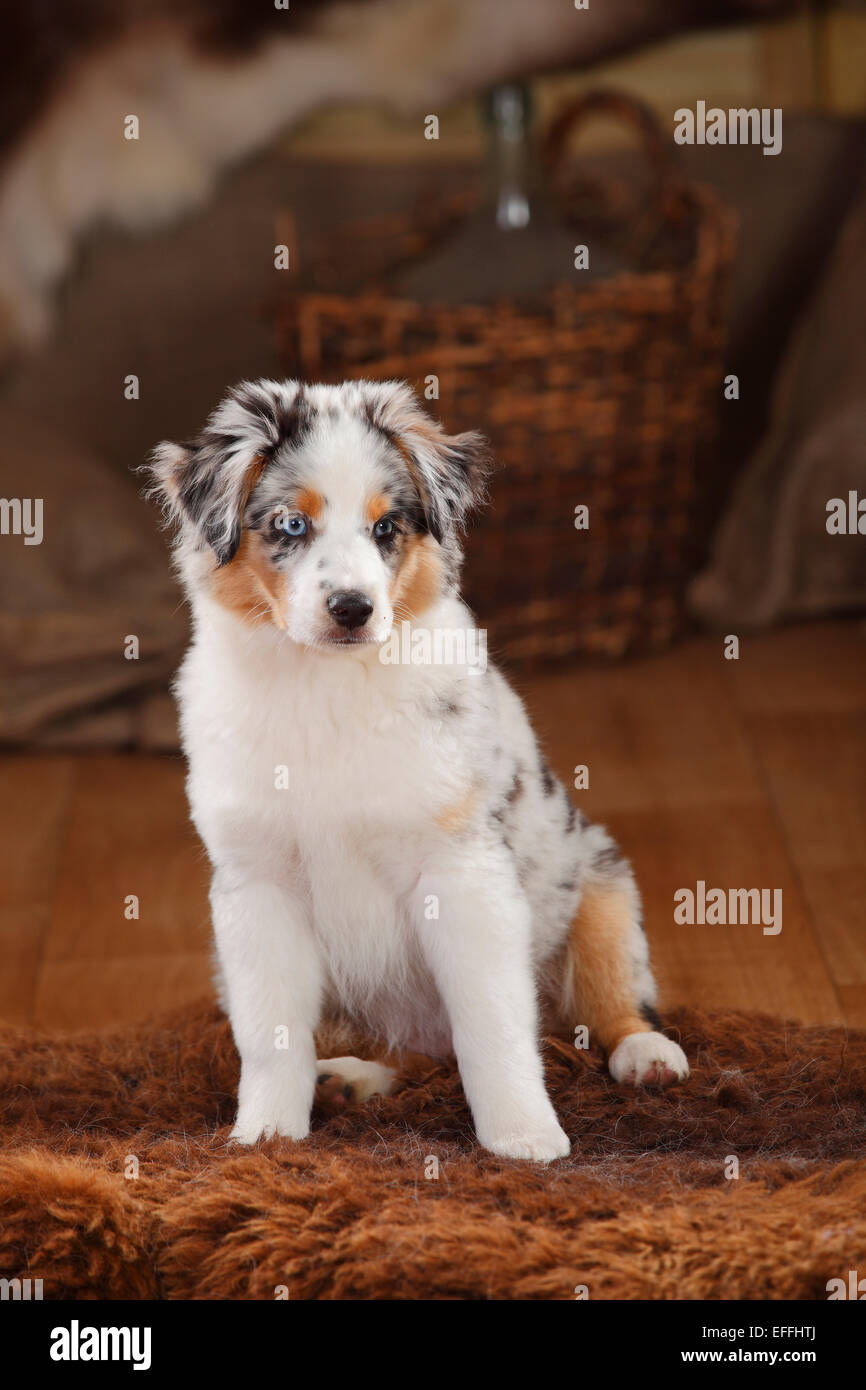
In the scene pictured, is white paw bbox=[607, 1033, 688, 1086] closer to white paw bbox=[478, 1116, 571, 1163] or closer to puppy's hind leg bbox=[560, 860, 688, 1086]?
puppy's hind leg bbox=[560, 860, 688, 1086]

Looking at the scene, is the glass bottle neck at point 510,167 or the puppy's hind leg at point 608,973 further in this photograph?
the glass bottle neck at point 510,167

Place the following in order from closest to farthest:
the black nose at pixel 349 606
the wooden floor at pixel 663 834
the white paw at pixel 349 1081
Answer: the black nose at pixel 349 606 → the white paw at pixel 349 1081 → the wooden floor at pixel 663 834

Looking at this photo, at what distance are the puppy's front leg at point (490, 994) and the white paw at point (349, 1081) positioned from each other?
10.0 inches

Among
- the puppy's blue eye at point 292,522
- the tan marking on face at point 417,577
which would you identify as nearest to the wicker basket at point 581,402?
the tan marking on face at point 417,577

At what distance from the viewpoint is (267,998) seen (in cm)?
210

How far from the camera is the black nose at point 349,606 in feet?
6.23

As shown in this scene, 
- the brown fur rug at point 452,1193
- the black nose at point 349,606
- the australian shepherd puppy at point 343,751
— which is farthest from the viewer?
the australian shepherd puppy at point 343,751

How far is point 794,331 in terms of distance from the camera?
5.11 m

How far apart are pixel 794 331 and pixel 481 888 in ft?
11.6

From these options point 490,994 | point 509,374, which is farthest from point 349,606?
point 509,374

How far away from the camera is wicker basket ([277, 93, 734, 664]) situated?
401 cm

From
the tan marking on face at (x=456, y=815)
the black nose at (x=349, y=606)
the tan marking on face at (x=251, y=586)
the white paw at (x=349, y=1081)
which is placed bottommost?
the white paw at (x=349, y=1081)

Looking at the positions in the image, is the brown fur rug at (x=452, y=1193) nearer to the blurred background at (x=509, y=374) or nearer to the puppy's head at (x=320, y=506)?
the blurred background at (x=509, y=374)

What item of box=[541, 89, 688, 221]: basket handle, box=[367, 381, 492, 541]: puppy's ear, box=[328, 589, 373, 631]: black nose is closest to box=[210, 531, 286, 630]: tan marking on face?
box=[328, 589, 373, 631]: black nose
